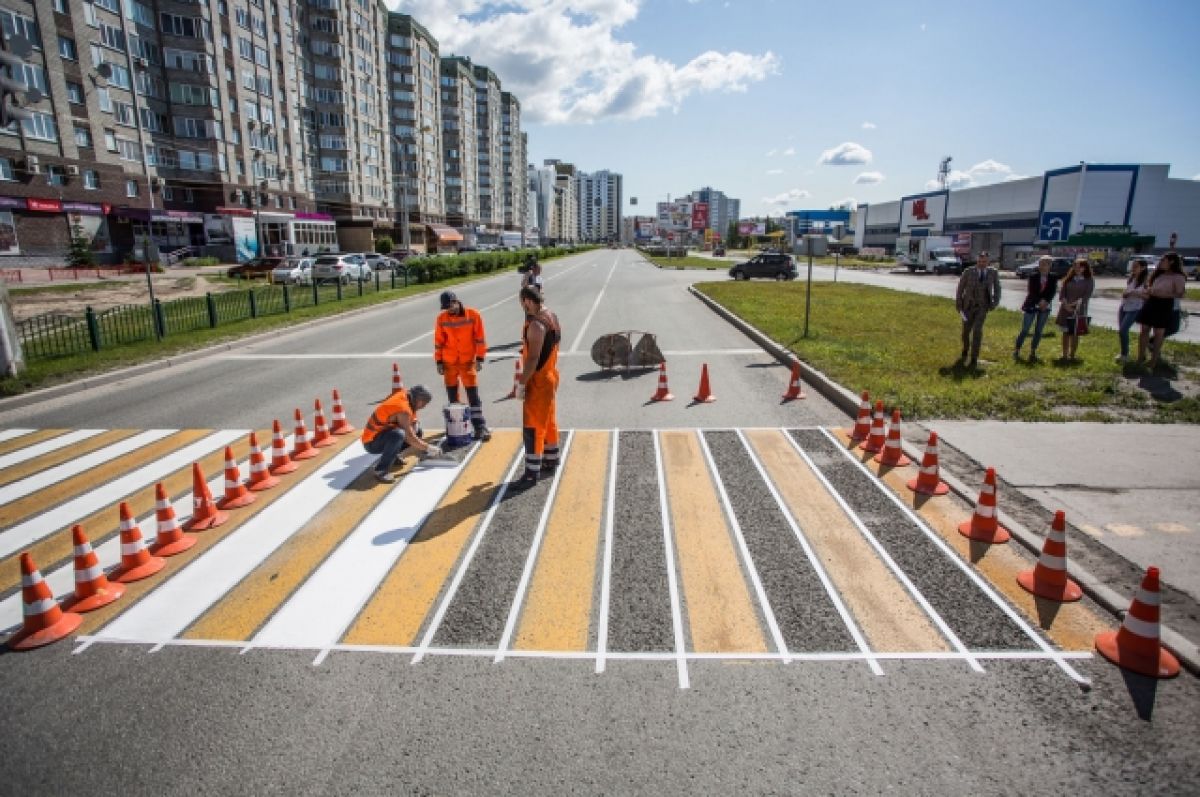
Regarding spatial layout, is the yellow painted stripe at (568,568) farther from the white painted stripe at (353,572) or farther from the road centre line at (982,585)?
the road centre line at (982,585)

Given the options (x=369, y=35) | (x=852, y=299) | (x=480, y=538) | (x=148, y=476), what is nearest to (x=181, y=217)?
(x=369, y=35)

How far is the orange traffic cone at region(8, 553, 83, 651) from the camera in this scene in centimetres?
390

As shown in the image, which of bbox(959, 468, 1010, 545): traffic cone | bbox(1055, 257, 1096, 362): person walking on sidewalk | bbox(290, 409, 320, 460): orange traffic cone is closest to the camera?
bbox(959, 468, 1010, 545): traffic cone

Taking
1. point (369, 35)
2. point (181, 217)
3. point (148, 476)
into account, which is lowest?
point (148, 476)

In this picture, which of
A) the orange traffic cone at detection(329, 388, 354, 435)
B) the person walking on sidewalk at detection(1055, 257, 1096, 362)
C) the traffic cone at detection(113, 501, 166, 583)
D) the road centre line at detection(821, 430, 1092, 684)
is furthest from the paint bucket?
the person walking on sidewalk at detection(1055, 257, 1096, 362)

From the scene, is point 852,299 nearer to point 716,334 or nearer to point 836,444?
point 716,334

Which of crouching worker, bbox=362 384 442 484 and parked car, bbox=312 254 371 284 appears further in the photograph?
parked car, bbox=312 254 371 284

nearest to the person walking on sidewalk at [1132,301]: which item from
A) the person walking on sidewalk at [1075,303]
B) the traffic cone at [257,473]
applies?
the person walking on sidewalk at [1075,303]

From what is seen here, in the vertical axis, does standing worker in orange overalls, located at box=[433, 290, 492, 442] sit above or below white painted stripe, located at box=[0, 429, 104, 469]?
above

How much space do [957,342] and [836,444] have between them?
839 centimetres

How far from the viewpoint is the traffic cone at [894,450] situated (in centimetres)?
687

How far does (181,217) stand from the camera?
5169 cm

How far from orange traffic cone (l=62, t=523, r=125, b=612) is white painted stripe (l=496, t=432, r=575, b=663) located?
277 cm

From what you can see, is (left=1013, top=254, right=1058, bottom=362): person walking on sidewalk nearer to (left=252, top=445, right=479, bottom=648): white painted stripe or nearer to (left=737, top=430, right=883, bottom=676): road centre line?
(left=737, top=430, right=883, bottom=676): road centre line
